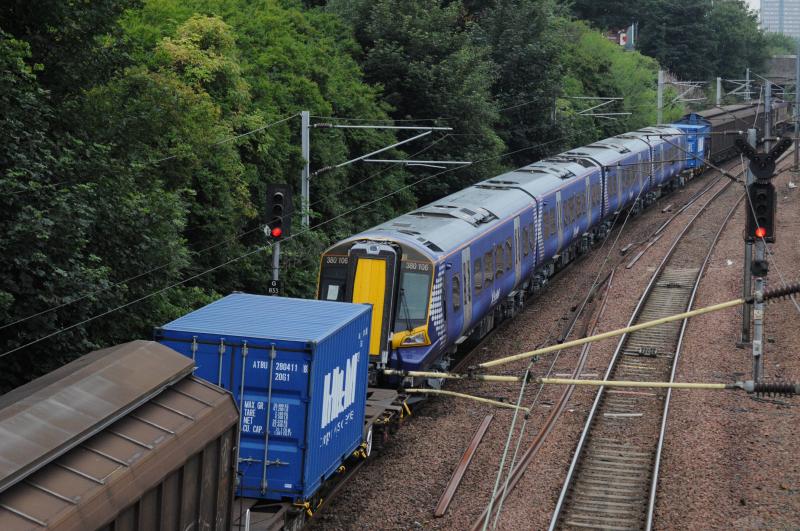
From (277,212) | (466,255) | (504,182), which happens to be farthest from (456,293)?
(504,182)

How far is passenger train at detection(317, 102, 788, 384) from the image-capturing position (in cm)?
1823

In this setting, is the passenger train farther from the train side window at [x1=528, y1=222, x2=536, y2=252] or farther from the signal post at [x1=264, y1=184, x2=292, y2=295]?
the signal post at [x1=264, y1=184, x2=292, y2=295]

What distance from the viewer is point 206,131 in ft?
74.2

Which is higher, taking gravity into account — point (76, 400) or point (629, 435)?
point (76, 400)

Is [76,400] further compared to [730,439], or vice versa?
[730,439]

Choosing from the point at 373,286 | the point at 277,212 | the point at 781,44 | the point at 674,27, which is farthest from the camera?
the point at 781,44

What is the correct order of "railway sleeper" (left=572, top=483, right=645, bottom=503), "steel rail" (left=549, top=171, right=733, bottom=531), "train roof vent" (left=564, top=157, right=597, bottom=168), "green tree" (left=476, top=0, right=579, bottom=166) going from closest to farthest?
1. "steel rail" (left=549, top=171, right=733, bottom=531)
2. "railway sleeper" (left=572, top=483, right=645, bottom=503)
3. "train roof vent" (left=564, top=157, right=597, bottom=168)
4. "green tree" (left=476, top=0, right=579, bottom=166)

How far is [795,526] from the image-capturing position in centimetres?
1352

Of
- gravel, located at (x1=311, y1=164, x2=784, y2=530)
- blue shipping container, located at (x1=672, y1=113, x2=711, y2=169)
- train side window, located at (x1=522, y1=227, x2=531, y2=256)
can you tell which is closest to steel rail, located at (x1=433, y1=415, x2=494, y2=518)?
gravel, located at (x1=311, y1=164, x2=784, y2=530)

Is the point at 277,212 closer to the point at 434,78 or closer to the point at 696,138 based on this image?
the point at 434,78

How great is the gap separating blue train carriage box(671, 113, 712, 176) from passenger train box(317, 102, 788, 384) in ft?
51.4

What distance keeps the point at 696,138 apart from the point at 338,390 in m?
43.6

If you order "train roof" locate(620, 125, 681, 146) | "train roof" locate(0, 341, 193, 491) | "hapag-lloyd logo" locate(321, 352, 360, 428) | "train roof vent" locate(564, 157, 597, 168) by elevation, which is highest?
"train roof" locate(620, 125, 681, 146)

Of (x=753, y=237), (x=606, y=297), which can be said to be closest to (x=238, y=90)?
(x=606, y=297)
